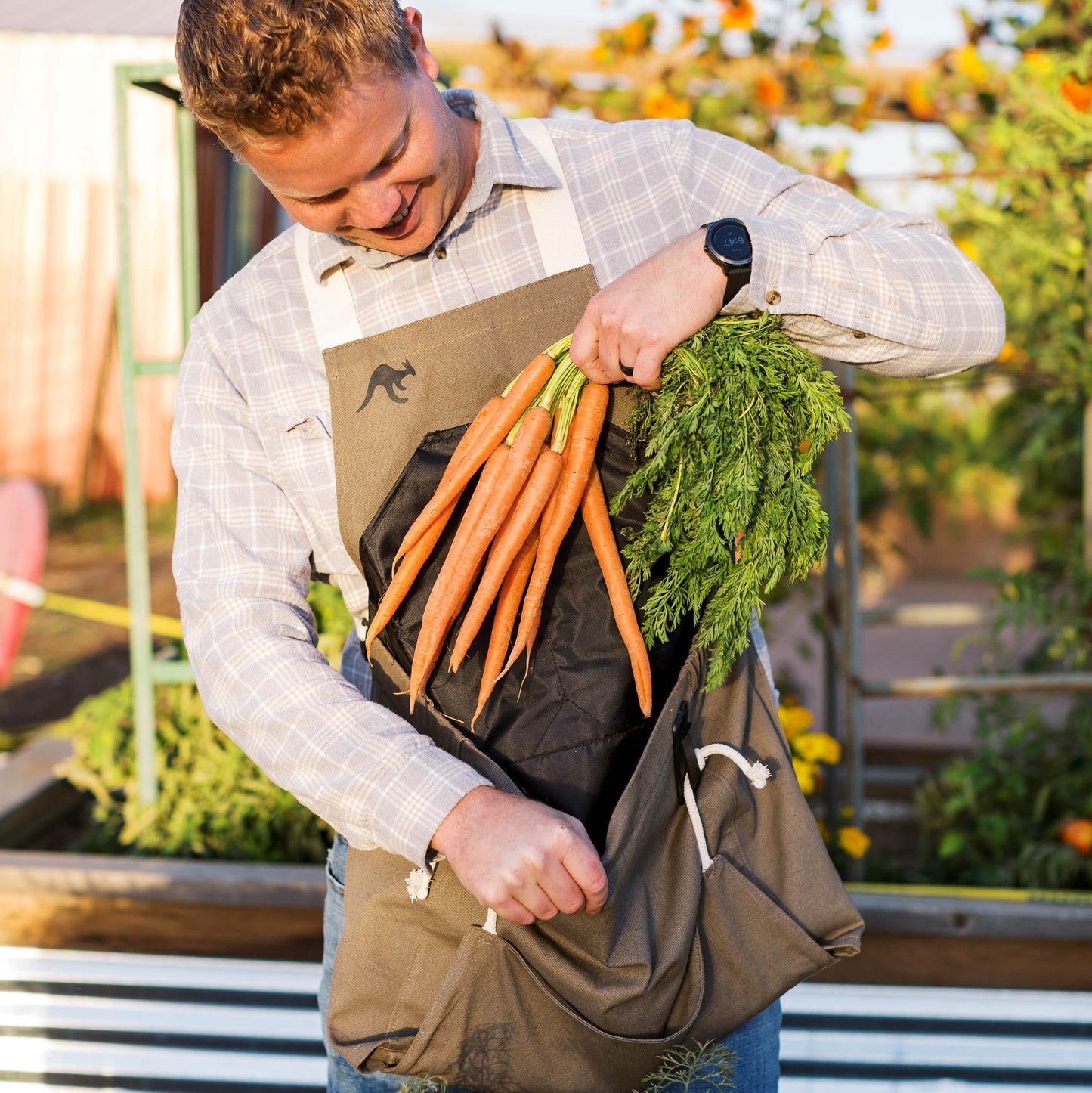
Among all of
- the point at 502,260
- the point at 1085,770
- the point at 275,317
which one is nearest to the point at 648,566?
the point at 502,260

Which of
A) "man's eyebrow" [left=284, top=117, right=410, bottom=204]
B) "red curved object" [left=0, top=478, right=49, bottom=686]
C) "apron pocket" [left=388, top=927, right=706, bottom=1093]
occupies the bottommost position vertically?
"apron pocket" [left=388, top=927, right=706, bottom=1093]

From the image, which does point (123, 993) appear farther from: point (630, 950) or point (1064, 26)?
point (1064, 26)

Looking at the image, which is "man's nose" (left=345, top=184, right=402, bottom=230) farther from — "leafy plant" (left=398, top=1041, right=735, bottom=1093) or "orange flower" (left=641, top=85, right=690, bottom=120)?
"orange flower" (left=641, top=85, right=690, bottom=120)

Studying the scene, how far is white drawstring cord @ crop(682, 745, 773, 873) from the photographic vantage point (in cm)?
135

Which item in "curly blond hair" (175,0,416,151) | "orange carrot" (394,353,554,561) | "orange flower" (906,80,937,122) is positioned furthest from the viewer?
"orange flower" (906,80,937,122)

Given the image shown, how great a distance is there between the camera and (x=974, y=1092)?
2027 mm

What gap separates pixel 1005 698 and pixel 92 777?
268 cm

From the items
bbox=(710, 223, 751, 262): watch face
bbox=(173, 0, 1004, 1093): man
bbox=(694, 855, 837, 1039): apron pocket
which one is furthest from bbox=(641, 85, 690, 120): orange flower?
bbox=(694, 855, 837, 1039): apron pocket

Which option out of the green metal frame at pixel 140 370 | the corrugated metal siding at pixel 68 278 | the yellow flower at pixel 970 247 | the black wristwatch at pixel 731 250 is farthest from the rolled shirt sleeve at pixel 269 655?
the corrugated metal siding at pixel 68 278

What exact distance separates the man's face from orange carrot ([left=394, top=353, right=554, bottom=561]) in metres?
0.23

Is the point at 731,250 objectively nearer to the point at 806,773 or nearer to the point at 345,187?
the point at 345,187

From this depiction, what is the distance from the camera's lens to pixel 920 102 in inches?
129

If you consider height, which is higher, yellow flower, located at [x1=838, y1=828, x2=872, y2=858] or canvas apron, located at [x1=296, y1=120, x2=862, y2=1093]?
canvas apron, located at [x1=296, y1=120, x2=862, y2=1093]

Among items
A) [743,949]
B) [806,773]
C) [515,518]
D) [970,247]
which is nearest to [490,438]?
[515,518]
